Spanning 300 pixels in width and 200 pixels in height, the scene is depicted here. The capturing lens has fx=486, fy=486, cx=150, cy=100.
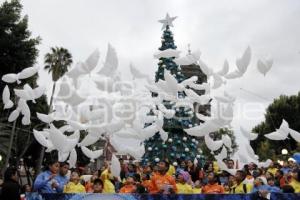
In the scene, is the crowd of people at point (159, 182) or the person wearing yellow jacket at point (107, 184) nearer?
the crowd of people at point (159, 182)

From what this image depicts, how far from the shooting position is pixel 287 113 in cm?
4091

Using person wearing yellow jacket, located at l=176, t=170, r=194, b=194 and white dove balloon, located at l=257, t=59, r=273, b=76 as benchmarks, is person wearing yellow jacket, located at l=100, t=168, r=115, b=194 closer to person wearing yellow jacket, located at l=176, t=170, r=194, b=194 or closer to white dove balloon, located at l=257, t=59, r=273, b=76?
person wearing yellow jacket, located at l=176, t=170, r=194, b=194

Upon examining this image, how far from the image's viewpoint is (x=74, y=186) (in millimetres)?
10047

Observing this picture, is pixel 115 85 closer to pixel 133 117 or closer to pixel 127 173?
pixel 133 117

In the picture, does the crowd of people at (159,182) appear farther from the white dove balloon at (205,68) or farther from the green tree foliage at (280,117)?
the green tree foliage at (280,117)

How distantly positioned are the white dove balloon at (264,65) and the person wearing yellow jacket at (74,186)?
4.70 meters

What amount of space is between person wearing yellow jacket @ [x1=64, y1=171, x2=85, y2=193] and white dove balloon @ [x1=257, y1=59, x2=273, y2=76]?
15.4 ft

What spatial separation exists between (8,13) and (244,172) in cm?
2081

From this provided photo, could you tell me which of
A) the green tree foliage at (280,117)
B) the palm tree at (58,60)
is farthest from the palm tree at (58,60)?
the green tree foliage at (280,117)

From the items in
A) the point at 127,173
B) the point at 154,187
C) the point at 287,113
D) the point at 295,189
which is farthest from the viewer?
the point at 287,113

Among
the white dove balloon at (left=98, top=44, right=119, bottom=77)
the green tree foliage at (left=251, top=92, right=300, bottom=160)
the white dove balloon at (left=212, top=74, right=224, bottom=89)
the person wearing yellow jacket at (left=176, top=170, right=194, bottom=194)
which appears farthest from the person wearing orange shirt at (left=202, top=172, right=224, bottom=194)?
the green tree foliage at (left=251, top=92, right=300, bottom=160)

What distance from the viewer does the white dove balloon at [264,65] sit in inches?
428

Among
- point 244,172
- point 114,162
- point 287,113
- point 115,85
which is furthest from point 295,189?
point 287,113

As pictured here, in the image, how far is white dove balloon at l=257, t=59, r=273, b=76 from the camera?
10.9 m
